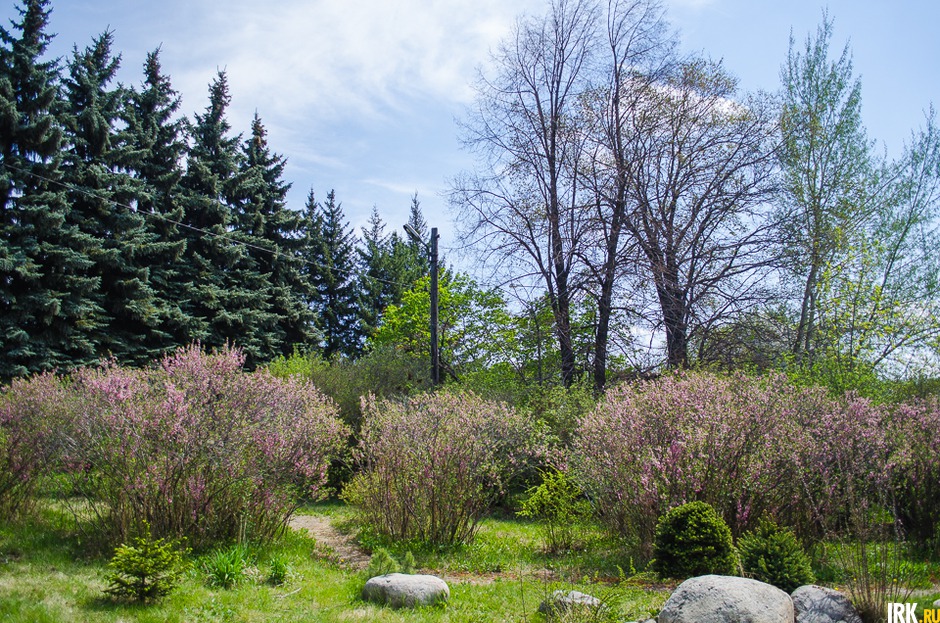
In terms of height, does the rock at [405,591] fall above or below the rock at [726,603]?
below

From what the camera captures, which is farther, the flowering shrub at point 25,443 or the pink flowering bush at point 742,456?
the flowering shrub at point 25,443

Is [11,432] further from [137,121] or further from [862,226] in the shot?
[862,226]

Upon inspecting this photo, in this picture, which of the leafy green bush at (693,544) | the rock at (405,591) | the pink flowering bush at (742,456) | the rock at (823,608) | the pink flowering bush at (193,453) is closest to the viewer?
the rock at (823,608)

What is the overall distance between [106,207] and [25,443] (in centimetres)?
1342

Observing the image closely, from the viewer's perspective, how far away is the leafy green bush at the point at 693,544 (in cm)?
598

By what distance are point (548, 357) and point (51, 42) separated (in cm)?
1749

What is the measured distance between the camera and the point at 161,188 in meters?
22.1

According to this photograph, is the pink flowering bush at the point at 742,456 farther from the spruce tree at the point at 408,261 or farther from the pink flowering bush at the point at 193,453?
the spruce tree at the point at 408,261

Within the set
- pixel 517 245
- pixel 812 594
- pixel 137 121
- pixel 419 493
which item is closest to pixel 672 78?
pixel 517 245

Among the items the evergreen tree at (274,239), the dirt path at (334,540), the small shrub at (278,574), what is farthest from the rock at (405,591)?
the evergreen tree at (274,239)

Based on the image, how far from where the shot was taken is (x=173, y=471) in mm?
6578

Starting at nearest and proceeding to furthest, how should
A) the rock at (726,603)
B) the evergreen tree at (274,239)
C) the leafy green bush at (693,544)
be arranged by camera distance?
the rock at (726,603)
the leafy green bush at (693,544)
the evergreen tree at (274,239)

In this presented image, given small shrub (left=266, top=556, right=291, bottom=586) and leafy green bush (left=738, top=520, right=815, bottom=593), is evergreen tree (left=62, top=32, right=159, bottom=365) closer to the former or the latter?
small shrub (left=266, top=556, right=291, bottom=586)

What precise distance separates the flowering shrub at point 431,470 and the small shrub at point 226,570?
2.15 meters
